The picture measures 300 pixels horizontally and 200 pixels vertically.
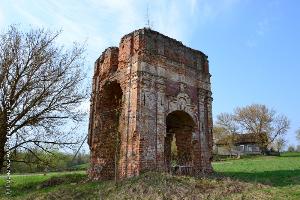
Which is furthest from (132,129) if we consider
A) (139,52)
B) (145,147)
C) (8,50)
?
(8,50)

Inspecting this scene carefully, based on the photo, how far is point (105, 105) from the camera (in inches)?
615

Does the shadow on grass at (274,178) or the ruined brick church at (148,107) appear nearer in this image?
the shadow on grass at (274,178)

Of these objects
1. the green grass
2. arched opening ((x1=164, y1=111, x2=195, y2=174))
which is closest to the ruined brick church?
arched opening ((x1=164, y1=111, x2=195, y2=174))

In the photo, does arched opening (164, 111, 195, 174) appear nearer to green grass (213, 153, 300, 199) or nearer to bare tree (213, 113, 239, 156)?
green grass (213, 153, 300, 199)

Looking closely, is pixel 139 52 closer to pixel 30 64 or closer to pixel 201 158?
pixel 30 64

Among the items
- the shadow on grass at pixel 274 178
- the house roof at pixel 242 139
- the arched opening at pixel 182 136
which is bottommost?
the shadow on grass at pixel 274 178

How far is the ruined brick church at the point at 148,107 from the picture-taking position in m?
12.3

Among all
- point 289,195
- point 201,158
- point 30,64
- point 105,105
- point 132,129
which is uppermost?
point 30,64

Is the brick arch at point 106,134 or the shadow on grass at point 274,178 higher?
the brick arch at point 106,134

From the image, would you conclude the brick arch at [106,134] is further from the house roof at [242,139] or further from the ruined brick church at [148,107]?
→ the house roof at [242,139]

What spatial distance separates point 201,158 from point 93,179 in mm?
4791

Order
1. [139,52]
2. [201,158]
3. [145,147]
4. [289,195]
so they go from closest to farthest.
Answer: [289,195] → [145,147] → [139,52] → [201,158]

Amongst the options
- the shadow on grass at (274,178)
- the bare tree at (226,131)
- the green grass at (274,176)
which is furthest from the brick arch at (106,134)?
the bare tree at (226,131)

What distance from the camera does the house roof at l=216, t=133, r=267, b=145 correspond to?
4644 cm
